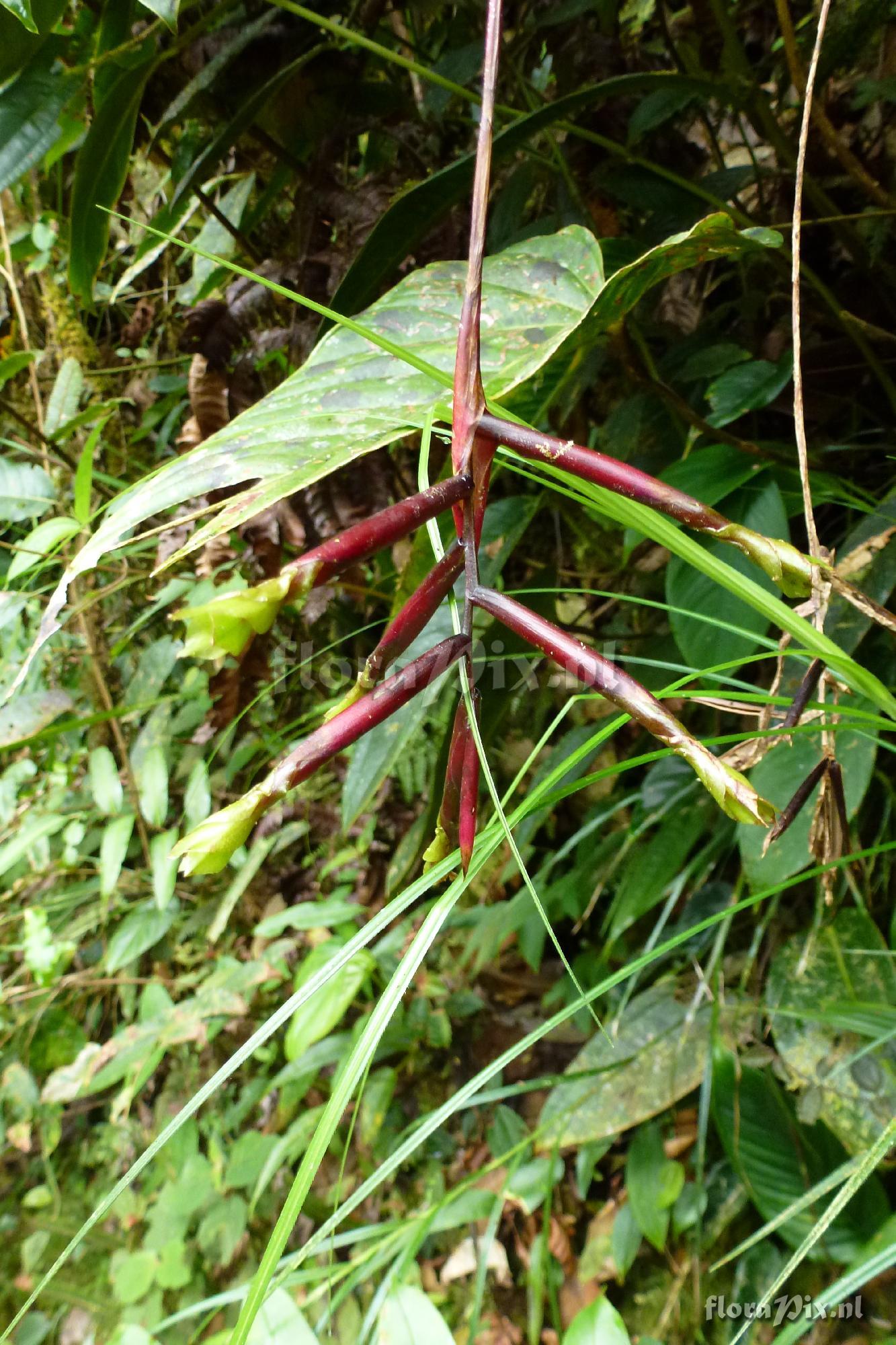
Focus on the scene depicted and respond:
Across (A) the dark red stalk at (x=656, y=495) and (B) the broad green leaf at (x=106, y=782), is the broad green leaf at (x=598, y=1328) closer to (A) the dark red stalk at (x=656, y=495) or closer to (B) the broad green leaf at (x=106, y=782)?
(A) the dark red stalk at (x=656, y=495)

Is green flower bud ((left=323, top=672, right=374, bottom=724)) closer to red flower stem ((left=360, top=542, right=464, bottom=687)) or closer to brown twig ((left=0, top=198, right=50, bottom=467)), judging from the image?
red flower stem ((left=360, top=542, right=464, bottom=687))

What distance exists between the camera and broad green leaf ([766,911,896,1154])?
2.02ft

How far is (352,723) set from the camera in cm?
21

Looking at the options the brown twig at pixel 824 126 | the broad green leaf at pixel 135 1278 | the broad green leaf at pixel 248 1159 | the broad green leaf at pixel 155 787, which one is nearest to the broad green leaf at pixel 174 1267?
the broad green leaf at pixel 135 1278

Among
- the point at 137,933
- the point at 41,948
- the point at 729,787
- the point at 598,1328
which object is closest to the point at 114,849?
the point at 137,933

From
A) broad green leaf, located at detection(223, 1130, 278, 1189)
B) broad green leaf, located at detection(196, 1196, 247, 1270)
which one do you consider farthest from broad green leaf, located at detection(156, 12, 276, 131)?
broad green leaf, located at detection(196, 1196, 247, 1270)

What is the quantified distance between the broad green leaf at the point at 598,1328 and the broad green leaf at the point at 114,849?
752mm

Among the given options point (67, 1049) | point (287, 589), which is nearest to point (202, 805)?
point (67, 1049)

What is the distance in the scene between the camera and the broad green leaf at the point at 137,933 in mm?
1164

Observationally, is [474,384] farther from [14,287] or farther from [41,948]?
[41,948]

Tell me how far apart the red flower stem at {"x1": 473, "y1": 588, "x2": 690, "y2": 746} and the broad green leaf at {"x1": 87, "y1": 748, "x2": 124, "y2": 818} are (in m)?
0.97

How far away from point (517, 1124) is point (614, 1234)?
16 cm

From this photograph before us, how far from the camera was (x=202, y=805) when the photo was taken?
3.33ft

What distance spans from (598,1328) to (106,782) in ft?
2.85
